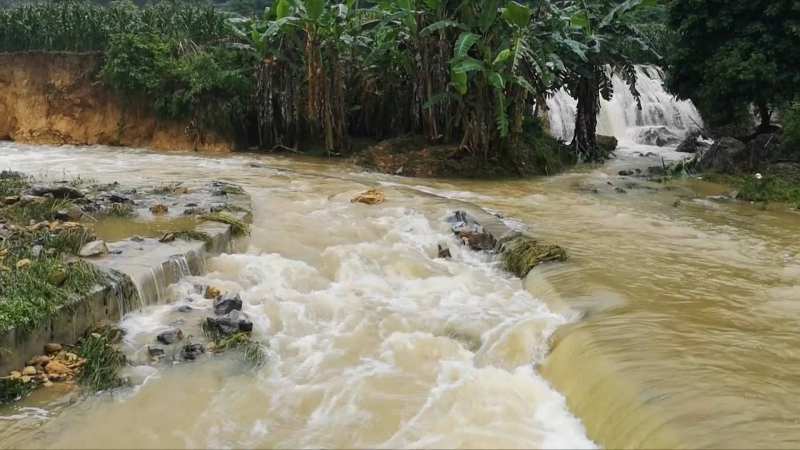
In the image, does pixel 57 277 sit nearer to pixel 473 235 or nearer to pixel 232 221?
pixel 232 221

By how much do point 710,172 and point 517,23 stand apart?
6336mm

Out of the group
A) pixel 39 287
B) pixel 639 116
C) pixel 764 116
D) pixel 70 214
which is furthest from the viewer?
pixel 639 116

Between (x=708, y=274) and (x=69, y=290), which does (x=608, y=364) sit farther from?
(x=69, y=290)

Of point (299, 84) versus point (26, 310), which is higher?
point (299, 84)

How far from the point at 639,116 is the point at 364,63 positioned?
12044mm

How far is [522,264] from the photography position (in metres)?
7.61

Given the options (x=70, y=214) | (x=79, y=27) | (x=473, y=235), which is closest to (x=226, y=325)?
(x=70, y=214)

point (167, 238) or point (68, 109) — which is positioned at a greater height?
point (68, 109)

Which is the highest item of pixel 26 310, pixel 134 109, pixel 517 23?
pixel 517 23

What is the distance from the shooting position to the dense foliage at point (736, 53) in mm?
14289

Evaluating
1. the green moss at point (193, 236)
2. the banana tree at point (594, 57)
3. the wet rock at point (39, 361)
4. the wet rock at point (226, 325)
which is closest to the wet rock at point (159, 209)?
the green moss at point (193, 236)

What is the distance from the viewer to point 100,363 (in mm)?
4988

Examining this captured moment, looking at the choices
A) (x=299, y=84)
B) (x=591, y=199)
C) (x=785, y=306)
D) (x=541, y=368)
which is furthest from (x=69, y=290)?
(x=299, y=84)

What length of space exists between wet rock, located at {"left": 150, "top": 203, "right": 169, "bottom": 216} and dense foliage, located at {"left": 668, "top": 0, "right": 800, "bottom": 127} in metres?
12.1
